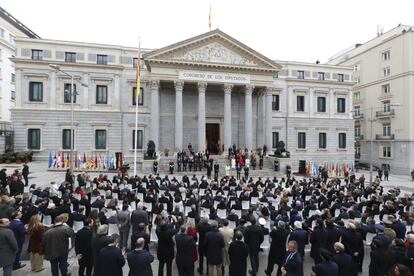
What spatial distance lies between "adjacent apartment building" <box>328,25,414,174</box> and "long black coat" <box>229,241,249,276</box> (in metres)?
42.1

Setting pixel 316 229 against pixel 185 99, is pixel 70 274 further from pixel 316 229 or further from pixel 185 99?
pixel 185 99

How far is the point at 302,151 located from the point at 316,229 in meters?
39.1

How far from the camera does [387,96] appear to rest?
51000 millimetres

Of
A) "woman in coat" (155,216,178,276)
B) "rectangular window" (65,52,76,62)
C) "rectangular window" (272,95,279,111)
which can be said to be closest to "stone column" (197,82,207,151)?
"rectangular window" (272,95,279,111)

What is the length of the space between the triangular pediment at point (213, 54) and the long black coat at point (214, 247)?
30985mm

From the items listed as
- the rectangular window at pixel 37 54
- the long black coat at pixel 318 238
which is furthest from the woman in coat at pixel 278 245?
the rectangular window at pixel 37 54

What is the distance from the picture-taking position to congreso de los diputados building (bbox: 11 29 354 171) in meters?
36.8

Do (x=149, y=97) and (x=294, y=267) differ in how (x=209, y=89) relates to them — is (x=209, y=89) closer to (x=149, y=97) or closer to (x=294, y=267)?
(x=149, y=97)

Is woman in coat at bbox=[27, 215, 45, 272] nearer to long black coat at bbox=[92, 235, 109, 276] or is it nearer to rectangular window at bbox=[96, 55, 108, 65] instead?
long black coat at bbox=[92, 235, 109, 276]

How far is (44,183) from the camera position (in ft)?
76.1

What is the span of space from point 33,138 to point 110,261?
120 feet

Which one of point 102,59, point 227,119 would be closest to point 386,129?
point 227,119

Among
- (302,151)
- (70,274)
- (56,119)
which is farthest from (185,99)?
(70,274)

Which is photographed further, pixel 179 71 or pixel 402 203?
pixel 179 71
